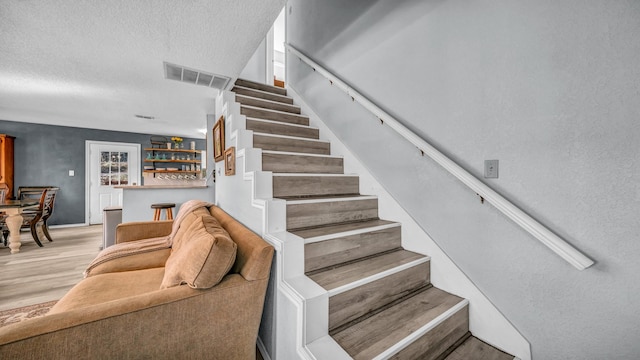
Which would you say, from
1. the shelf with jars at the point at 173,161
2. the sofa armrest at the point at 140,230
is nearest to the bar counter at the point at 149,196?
the sofa armrest at the point at 140,230

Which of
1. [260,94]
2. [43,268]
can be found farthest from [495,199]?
[43,268]

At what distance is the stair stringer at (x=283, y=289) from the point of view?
3.69 feet

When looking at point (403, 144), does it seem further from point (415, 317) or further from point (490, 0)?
point (415, 317)

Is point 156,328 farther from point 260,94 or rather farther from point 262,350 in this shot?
point 260,94

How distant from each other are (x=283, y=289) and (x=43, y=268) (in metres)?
3.88

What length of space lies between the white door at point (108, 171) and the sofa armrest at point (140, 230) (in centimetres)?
449

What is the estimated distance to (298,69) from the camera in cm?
337

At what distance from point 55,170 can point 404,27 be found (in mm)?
7898

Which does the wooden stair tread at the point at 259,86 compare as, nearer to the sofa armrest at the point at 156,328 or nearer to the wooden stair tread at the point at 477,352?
the sofa armrest at the point at 156,328

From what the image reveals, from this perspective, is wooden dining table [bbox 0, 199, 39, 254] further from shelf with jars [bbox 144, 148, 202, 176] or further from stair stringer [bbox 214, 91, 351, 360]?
stair stringer [bbox 214, 91, 351, 360]

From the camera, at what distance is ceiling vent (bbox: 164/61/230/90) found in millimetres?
2637

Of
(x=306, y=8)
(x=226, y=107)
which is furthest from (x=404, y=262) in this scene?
(x=306, y=8)

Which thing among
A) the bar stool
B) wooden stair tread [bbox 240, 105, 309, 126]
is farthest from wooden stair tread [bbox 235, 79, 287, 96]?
the bar stool

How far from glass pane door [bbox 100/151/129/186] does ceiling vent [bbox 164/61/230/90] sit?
508 centimetres
